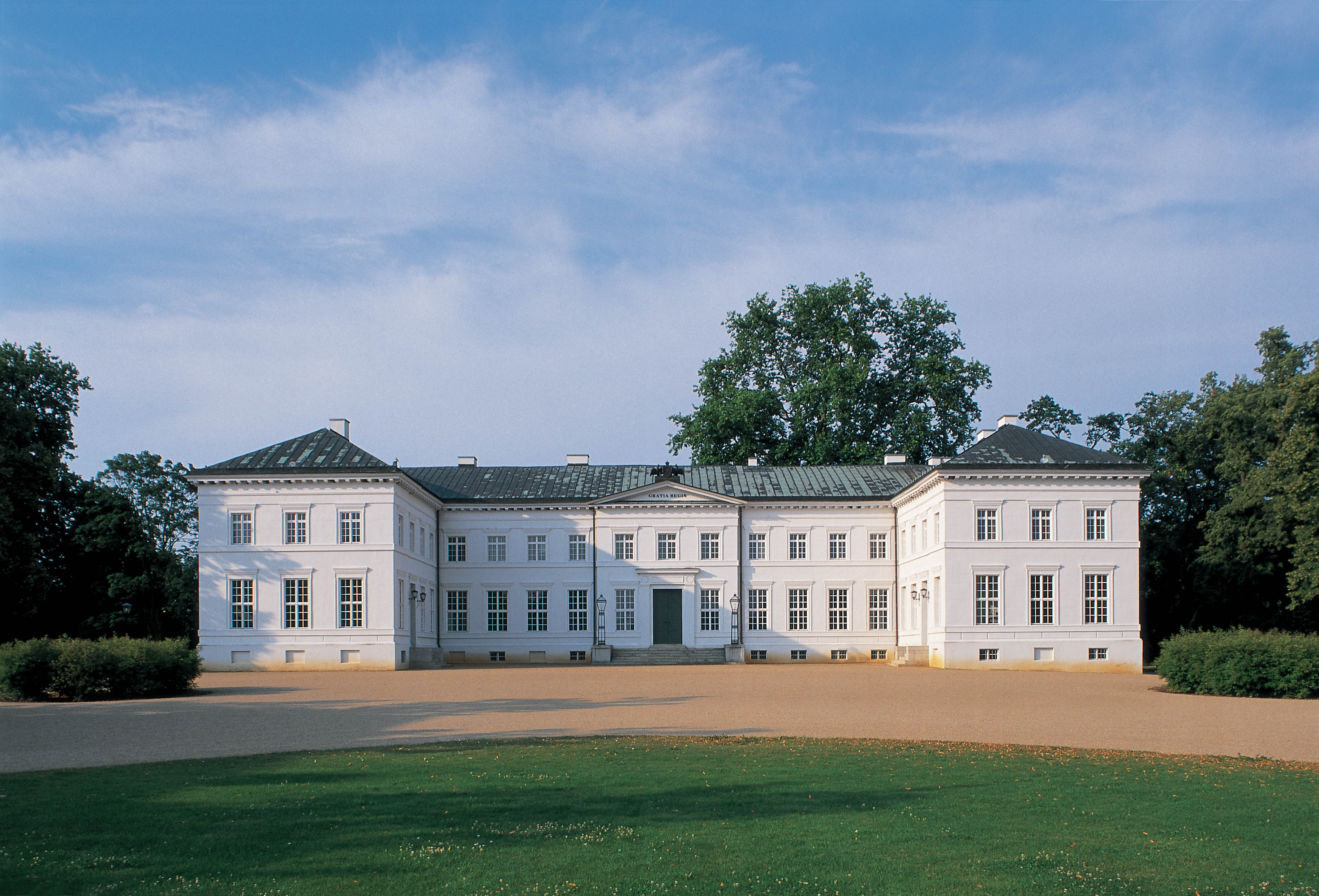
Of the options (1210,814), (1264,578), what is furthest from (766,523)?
(1210,814)

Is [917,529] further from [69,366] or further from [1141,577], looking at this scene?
[69,366]

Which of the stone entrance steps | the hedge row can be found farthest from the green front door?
the hedge row

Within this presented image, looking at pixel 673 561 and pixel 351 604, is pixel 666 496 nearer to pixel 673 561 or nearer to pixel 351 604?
pixel 673 561

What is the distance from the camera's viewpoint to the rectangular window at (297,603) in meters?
41.0

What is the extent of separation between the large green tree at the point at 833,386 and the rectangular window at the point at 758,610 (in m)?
10.9

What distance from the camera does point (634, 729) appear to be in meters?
18.0

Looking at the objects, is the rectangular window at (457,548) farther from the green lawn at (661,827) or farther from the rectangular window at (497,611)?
the green lawn at (661,827)

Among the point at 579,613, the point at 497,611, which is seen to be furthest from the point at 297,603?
the point at 579,613

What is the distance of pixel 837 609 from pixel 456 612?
16.6 m

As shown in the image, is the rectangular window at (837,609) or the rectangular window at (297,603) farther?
the rectangular window at (837,609)

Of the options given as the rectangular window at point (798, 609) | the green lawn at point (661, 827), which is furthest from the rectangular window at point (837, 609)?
the green lawn at point (661, 827)

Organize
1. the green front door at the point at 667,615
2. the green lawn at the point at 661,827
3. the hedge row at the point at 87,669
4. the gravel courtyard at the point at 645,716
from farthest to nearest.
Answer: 1. the green front door at the point at 667,615
2. the hedge row at the point at 87,669
3. the gravel courtyard at the point at 645,716
4. the green lawn at the point at 661,827

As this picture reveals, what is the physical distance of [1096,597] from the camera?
41.7 m

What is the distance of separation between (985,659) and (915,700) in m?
17.5
